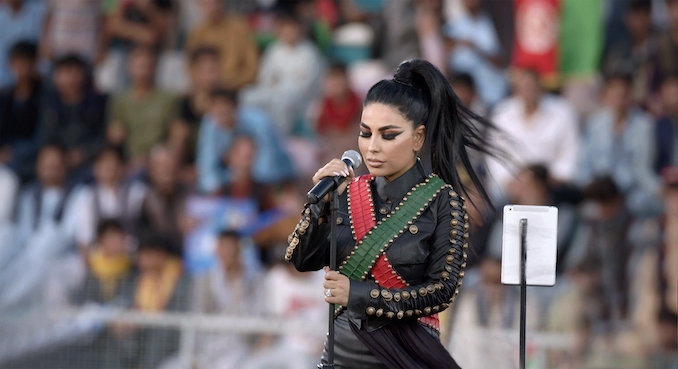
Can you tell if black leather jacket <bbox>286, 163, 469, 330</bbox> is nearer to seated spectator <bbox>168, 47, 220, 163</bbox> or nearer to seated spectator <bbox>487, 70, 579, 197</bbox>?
seated spectator <bbox>487, 70, 579, 197</bbox>

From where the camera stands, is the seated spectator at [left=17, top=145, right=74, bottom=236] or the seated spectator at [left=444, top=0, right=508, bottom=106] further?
the seated spectator at [left=17, top=145, right=74, bottom=236]

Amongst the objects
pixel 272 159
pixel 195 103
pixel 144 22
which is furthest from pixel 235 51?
pixel 272 159

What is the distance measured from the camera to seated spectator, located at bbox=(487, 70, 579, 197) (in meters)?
10.1

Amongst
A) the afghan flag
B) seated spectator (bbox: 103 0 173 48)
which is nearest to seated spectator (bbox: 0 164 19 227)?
seated spectator (bbox: 103 0 173 48)

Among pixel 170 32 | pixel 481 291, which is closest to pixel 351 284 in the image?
pixel 481 291

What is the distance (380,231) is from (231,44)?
760 centimetres

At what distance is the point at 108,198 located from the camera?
37.2 feet

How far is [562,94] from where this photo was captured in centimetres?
1052

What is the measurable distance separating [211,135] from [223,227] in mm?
1153

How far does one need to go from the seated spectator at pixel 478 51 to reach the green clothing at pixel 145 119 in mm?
3104

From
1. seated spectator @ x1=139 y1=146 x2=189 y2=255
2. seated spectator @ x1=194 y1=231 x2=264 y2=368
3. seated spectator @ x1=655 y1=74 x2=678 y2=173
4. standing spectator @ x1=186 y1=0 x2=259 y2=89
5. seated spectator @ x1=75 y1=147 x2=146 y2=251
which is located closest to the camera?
seated spectator @ x1=194 y1=231 x2=264 y2=368

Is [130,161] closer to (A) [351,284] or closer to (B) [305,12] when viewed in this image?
(B) [305,12]

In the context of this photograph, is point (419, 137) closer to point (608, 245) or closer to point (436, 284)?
point (436, 284)

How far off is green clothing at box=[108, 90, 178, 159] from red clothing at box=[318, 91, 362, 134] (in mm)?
1709
